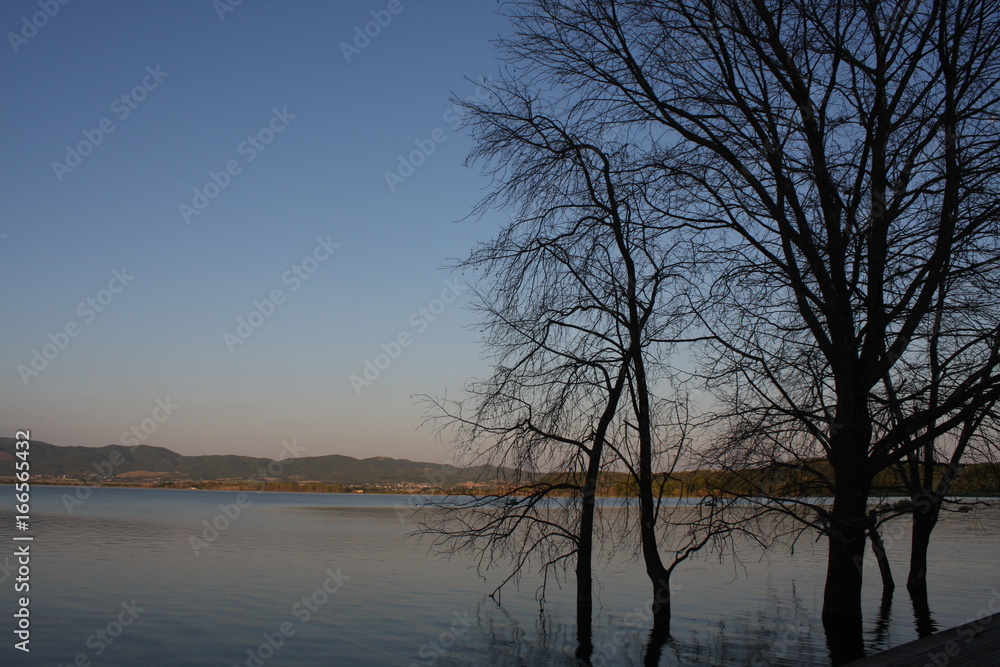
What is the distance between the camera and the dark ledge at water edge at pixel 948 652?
7016 millimetres

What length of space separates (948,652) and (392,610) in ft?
47.8

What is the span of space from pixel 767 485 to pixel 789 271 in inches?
129

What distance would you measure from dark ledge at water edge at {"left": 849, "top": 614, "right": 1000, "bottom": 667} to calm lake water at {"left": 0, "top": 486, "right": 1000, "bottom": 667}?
521cm

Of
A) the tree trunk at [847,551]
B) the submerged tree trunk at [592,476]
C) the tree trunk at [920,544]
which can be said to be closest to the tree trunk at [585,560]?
the submerged tree trunk at [592,476]

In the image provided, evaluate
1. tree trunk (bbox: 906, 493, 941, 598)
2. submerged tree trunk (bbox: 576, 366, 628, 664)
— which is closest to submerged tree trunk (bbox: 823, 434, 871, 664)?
submerged tree trunk (bbox: 576, 366, 628, 664)

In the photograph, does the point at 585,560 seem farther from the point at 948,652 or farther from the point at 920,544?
the point at 920,544

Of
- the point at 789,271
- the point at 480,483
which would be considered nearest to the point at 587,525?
the point at 480,483

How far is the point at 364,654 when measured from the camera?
565 inches

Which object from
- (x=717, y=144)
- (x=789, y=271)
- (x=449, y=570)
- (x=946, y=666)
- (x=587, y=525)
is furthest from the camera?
(x=449, y=570)

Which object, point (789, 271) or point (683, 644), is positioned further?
point (683, 644)

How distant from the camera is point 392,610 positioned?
64.4 ft

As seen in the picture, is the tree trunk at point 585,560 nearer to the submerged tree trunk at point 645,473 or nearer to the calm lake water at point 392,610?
the calm lake water at point 392,610

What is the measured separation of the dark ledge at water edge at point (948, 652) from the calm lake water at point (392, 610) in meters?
5.21

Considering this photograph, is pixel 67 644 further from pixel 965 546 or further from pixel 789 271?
pixel 965 546
